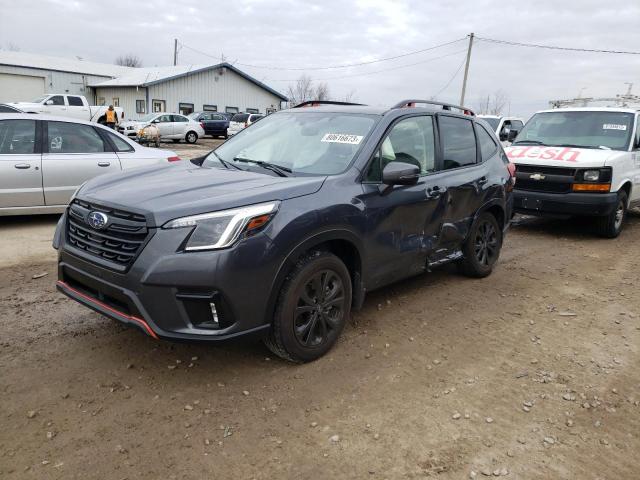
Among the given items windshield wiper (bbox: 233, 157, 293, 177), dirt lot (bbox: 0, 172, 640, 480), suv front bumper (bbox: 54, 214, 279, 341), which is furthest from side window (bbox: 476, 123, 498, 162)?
suv front bumper (bbox: 54, 214, 279, 341)

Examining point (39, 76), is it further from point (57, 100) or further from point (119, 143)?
point (119, 143)

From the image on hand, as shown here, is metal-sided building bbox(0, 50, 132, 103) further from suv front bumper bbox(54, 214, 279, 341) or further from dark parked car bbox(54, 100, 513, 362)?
suv front bumper bbox(54, 214, 279, 341)

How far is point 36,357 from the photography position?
352 centimetres

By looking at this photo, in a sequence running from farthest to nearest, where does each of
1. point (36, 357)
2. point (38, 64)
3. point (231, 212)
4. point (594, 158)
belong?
point (38, 64), point (594, 158), point (36, 357), point (231, 212)

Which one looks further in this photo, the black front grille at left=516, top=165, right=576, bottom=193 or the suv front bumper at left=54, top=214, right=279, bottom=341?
the black front grille at left=516, top=165, right=576, bottom=193

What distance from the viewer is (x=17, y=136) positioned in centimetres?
680

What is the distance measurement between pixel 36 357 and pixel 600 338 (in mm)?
4306

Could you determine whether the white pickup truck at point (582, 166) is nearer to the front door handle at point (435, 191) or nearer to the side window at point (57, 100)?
the front door handle at point (435, 191)

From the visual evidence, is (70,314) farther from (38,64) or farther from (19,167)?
(38,64)

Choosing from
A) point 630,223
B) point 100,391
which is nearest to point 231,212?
point 100,391

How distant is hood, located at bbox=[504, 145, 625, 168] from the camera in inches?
300

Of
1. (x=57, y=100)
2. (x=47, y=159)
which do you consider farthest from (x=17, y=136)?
(x=57, y=100)

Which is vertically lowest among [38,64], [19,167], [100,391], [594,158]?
[100,391]

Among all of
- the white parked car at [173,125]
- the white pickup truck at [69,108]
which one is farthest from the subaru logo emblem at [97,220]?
the white parked car at [173,125]
